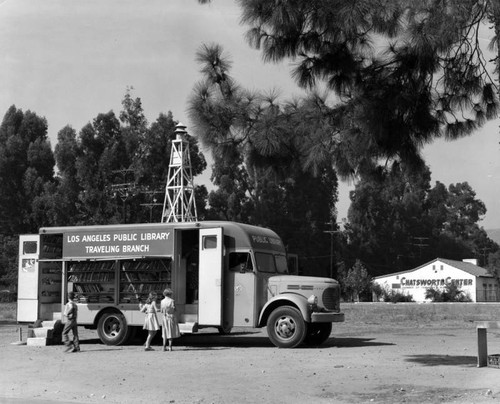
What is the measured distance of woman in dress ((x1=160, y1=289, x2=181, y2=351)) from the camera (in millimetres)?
19250

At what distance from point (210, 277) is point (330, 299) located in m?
3.10

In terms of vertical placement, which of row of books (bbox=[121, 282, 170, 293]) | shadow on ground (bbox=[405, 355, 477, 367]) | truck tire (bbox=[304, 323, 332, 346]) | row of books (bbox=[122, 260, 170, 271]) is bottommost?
shadow on ground (bbox=[405, 355, 477, 367])

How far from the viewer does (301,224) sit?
3506 inches

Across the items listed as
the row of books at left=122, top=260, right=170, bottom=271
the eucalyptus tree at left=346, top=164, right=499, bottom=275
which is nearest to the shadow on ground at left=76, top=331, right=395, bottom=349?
the row of books at left=122, top=260, right=170, bottom=271

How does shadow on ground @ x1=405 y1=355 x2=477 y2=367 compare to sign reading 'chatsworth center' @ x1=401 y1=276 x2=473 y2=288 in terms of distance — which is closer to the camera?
shadow on ground @ x1=405 y1=355 x2=477 y2=367

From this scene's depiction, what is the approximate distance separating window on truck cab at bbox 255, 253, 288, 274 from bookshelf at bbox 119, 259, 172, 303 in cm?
238

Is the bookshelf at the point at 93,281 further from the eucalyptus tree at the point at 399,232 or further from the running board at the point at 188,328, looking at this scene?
the eucalyptus tree at the point at 399,232

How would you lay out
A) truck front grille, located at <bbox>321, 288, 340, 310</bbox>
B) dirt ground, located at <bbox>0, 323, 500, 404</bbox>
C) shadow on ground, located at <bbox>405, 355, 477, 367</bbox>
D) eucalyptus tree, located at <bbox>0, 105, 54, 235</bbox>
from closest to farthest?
dirt ground, located at <bbox>0, 323, 500, 404</bbox>
shadow on ground, located at <bbox>405, 355, 477, 367</bbox>
truck front grille, located at <bbox>321, 288, 340, 310</bbox>
eucalyptus tree, located at <bbox>0, 105, 54, 235</bbox>

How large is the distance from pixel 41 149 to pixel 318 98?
60.2 metres

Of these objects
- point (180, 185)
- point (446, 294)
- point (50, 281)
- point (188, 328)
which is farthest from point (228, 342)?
point (446, 294)

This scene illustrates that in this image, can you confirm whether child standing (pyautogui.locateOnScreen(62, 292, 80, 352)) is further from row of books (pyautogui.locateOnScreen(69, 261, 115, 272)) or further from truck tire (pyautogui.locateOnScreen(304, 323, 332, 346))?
truck tire (pyautogui.locateOnScreen(304, 323, 332, 346))

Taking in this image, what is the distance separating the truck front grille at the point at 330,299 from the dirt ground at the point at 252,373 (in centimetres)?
102

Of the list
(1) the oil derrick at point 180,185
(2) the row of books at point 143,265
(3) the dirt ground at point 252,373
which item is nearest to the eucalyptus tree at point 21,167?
(1) the oil derrick at point 180,185

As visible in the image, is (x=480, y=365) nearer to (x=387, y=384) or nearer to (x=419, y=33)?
(x=387, y=384)
